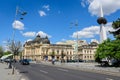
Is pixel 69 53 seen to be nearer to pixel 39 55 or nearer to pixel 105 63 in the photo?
pixel 39 55

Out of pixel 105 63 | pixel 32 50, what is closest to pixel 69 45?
pixel 32 50

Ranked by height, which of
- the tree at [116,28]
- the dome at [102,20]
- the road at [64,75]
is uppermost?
the dome at [102,20]

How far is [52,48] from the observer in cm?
17362

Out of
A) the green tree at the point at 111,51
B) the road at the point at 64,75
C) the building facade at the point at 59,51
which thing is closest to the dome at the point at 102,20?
the green tree at the point at 111,51

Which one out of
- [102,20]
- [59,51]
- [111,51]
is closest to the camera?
[111,51]

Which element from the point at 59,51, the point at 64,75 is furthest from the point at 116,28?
the point at 59,51

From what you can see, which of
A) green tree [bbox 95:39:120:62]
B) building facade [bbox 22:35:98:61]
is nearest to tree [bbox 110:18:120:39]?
green tree [bbox 95:39:120:62]

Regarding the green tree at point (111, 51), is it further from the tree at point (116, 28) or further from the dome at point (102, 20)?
the dome at point (102, 20)

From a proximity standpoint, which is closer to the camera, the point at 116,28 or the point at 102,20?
the point at 116,28

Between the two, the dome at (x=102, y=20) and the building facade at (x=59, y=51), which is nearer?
the dome at (x=102, y=20)

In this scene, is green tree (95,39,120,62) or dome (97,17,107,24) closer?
green tree (95,39,120,62)

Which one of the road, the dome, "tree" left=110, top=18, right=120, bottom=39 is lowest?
the road

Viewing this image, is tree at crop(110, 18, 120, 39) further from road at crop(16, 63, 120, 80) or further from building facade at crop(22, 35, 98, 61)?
building facade at crop(22, 35, 98, 61)

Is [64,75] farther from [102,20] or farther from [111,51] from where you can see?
[102,20]
